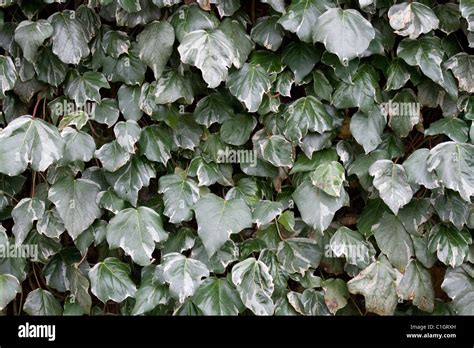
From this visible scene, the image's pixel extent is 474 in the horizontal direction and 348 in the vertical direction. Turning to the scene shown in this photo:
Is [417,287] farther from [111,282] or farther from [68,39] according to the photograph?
[68,39]

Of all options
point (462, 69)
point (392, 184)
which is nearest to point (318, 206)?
point (392, 184)

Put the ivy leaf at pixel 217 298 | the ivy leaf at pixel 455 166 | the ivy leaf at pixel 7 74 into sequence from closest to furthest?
1. the ivy leaf at pixel 455 166
2. the ivy leaf at pixel 217 298
3. the ivy leaf at pixel 7 74

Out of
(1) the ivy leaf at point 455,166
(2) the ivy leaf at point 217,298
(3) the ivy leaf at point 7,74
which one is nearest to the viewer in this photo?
(1) the ivy leaf at point 455,166

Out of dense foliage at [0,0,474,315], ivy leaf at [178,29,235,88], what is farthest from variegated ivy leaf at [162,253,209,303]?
ivy leaf at [178,29,235,88]

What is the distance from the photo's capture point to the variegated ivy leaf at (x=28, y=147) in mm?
1618

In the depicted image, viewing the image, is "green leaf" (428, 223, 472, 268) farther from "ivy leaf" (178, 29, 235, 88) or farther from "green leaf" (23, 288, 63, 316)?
"green leaf" (23, 288, 63, 316)

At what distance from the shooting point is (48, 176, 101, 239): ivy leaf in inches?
69.2

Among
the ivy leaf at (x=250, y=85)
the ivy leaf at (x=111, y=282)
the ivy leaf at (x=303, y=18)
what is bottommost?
the ivy leaf at (x=111, y=282)

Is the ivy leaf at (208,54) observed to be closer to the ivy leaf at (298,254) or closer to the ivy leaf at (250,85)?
the ivy leaf at (250,85)

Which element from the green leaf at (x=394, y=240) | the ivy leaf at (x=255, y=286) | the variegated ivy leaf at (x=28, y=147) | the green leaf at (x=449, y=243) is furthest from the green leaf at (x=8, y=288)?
the green leaf at (x=449, y=243)

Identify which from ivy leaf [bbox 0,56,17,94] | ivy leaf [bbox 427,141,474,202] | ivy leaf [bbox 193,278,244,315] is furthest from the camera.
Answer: ivy leaf [bbox 0,56,17,94]

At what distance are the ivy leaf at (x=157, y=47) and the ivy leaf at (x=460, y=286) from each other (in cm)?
112
